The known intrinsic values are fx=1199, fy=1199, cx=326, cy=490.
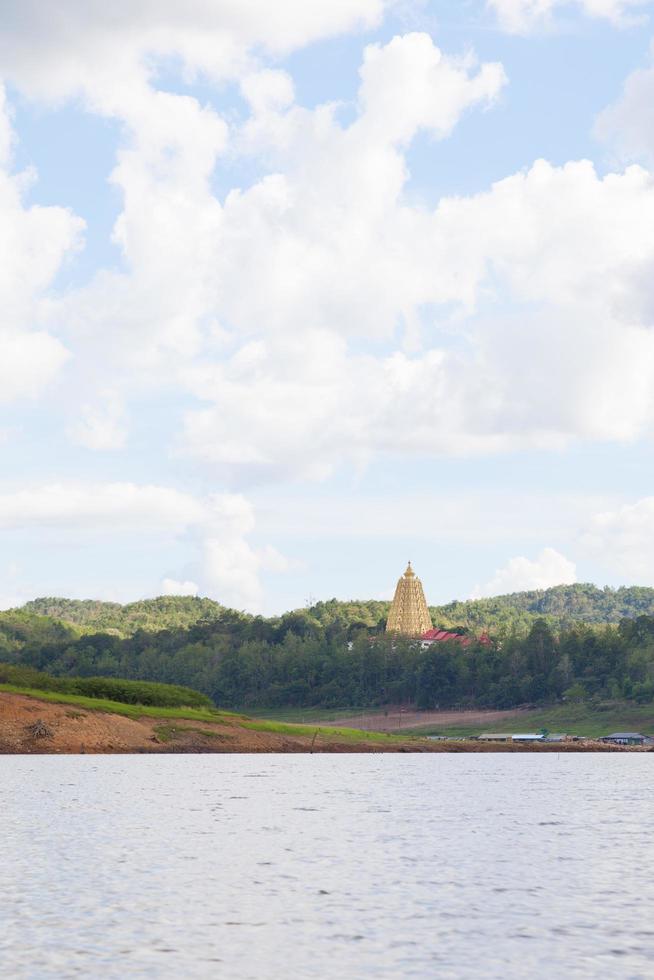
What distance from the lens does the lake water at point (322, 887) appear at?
37.2 meters

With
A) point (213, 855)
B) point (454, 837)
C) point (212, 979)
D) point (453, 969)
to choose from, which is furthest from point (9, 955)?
point (454, 837)

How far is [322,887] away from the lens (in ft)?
176

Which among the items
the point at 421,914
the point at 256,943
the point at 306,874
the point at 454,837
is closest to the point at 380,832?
the point at 454,837

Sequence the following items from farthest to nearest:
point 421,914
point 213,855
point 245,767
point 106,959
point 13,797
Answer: point 245,767
point 13,797
point 213,855
point 421,914
point 106,959

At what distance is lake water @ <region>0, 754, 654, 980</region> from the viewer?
3725 cm

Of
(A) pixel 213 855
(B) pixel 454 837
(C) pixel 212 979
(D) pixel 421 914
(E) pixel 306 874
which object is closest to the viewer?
(C) pixel 212 979

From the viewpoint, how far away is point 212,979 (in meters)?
34.5

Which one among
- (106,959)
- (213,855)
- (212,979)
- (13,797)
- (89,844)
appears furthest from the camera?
(13,797)

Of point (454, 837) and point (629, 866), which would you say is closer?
point (629, 866)

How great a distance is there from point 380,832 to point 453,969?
150 ft

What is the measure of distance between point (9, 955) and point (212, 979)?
7.09 metres

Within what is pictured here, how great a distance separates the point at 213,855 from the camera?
215 ft

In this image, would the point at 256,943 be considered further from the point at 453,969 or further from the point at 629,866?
the point at 629,866

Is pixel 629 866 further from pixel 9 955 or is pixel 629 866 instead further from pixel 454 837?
pixel 9 955
